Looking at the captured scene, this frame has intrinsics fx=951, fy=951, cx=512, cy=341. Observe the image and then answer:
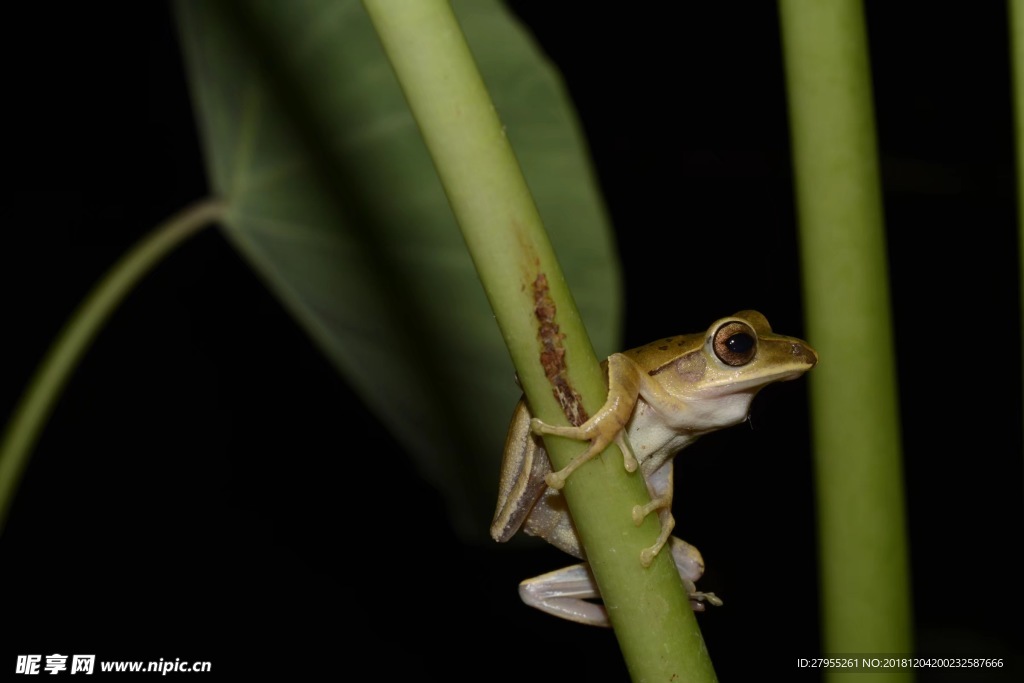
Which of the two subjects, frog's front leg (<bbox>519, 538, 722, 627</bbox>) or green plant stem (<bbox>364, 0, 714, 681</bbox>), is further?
frog's front leg (<bbox>519, 538, 722, 627</bbox>)

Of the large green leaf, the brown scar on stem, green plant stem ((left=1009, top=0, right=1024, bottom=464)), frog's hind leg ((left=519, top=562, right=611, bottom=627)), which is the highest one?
the large green leaf

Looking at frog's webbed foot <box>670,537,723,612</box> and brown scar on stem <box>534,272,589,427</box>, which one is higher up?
brown scar on stem <box>534,272,589,427</box>

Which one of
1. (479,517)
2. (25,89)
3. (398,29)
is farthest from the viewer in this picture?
(25,89)

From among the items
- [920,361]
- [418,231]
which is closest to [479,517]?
[418,231]

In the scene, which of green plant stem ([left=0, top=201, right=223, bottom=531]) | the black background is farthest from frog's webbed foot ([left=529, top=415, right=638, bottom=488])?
the black background

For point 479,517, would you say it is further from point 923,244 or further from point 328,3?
point 923,244

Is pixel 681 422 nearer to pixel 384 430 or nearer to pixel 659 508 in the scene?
pixel 659 508

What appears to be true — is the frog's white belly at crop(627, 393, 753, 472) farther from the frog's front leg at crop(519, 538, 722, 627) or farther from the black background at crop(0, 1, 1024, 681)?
the black background at crop(0, 1, 1024, 681)

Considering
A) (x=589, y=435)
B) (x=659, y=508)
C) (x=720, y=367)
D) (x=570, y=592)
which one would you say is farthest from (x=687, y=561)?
(x=589, y=435)
